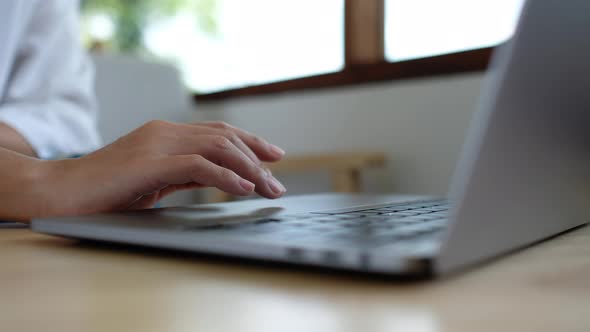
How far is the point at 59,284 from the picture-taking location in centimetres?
30

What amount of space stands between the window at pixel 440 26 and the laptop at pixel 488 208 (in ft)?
4.83

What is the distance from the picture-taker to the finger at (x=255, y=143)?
66 cm

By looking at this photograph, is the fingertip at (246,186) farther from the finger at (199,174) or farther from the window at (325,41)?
the window at (325,41)

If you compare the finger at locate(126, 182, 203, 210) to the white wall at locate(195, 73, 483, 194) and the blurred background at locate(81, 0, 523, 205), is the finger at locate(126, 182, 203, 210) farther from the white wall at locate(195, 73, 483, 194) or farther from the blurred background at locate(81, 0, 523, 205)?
the white wall at locate(195, 73, 483, 194)

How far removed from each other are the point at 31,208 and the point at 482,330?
452 millimetres

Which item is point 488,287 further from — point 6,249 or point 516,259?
point 6,249

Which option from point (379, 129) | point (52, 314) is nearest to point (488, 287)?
point (52, 314)

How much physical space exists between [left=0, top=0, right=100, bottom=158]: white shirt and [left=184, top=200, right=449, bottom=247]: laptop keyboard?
24.1 inches

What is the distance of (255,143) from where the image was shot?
0.67 meters

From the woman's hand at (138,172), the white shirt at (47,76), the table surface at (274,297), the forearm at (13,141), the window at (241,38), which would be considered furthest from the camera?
the window at (241,38)

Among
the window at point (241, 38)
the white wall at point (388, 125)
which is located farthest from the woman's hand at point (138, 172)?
the window at point (241, 38)

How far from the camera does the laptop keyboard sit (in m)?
0.31

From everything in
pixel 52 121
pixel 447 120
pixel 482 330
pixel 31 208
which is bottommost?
pixel 482 330

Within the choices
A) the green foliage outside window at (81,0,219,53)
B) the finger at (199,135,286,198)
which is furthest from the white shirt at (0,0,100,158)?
the green foliage outside window at (81,0,219,53)
